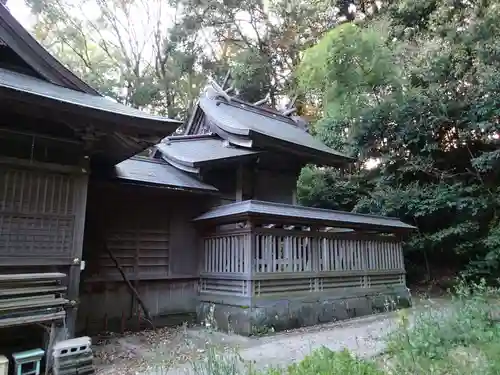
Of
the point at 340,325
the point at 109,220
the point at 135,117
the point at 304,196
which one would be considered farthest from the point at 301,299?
the point at 304,196

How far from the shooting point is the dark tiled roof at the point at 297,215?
25.9 ft

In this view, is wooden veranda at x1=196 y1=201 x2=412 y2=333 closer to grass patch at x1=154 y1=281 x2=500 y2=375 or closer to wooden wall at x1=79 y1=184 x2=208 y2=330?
wooden wall at x1=79 y1=184 x2=208 y2=330

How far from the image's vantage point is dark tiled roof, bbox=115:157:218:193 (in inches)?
331

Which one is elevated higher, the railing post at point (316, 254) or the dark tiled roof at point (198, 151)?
the dark tiled roof at point (198, 151)

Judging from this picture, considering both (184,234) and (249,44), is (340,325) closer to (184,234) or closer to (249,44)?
(184,234)

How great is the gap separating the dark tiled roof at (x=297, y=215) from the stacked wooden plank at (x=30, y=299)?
3.71 metres

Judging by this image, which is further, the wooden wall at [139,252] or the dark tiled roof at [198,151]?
the dark tiled roof at [198,151]

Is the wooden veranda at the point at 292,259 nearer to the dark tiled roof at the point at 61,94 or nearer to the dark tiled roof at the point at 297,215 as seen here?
the dark tiled roof at the point at 297,215

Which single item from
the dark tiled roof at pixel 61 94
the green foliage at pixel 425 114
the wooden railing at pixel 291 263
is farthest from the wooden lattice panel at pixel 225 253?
the green foliage at pixel 425 114

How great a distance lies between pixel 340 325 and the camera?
324 inches

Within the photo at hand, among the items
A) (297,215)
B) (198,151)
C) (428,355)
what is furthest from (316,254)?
(428,355)

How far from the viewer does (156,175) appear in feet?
29.9

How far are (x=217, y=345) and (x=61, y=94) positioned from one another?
15.2 ft

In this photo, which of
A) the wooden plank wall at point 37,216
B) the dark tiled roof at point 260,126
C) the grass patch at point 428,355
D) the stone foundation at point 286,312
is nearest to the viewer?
the grass patch at point 428,355
